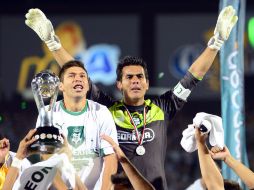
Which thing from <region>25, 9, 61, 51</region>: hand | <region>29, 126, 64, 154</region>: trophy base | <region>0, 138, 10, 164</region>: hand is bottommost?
<region>0, 138, 10, 164</region>: hand

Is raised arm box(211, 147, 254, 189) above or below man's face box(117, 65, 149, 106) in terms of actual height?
below

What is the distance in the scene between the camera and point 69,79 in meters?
6.85

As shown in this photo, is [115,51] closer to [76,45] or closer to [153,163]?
[76,45]

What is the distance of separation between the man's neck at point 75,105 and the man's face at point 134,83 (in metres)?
0.49

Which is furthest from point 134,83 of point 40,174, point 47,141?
point 40,174

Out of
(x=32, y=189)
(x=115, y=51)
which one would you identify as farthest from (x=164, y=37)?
(x=32, y=189)

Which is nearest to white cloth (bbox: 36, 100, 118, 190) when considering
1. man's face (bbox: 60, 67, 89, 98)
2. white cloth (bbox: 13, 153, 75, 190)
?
man's face (bbox: 60, 67, 89, 98)

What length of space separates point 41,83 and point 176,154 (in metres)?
11.3

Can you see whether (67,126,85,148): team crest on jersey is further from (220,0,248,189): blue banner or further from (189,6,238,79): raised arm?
(220,0,248,189): blue banner

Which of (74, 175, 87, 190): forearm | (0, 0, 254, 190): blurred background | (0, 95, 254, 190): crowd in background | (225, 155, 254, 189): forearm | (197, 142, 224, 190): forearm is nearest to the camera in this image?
(197, 142, 224, 190): forearm

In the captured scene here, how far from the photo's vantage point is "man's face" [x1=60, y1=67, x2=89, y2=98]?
22.4ft

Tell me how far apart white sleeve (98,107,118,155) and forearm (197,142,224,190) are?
1.28 m

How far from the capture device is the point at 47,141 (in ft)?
19.7

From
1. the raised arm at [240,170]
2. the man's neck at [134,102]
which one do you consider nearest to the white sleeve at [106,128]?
the man's neck at [134,102]
